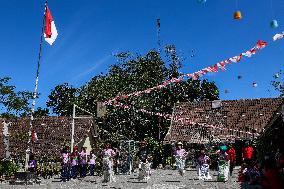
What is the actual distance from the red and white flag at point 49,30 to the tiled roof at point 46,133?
14.0 metres

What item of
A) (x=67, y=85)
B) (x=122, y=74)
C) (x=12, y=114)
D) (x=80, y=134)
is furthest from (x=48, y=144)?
(x=67, y=85)

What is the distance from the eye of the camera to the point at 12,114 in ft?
129

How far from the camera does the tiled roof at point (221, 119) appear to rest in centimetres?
3572

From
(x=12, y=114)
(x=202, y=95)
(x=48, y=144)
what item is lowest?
(x=48, y=144)

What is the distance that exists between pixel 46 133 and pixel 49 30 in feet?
59.1

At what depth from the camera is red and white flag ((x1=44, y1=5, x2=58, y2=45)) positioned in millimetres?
19234

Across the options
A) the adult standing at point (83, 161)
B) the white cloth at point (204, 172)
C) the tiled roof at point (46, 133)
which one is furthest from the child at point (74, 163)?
the tiled roof at point (46, 133)

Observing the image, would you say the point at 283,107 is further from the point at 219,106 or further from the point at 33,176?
the point at 219,106

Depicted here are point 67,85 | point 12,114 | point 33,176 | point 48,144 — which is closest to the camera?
Result: point 33,176

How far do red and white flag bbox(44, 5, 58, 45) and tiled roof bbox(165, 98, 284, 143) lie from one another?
723 inches

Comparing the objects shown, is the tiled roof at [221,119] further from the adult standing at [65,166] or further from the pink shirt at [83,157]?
the adult standing at [65,166]

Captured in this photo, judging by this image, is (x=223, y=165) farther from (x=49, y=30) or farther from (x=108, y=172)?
(x=49, y=30)

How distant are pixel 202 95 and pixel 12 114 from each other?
25.2 m

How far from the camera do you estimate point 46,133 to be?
117 ft
